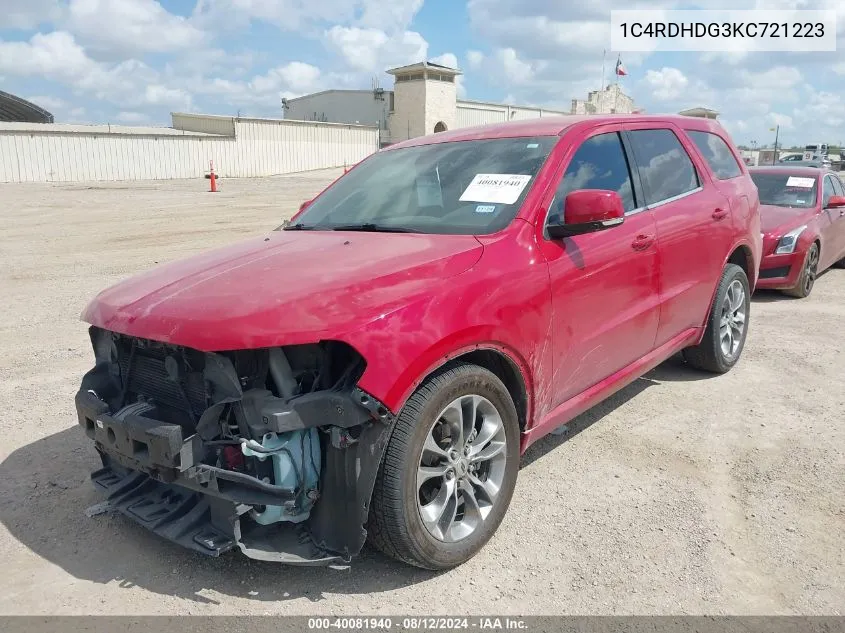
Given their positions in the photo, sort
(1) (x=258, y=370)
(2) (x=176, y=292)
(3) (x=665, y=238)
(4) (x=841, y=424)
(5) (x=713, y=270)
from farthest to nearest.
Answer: (5) (x=713, y=270) → (4) (x=841, y=424) → (3) (x=665, y=238) → (2) (x=176, y=292) → (1) (x=258, y=370)

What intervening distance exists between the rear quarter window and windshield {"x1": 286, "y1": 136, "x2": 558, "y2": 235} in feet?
6.36

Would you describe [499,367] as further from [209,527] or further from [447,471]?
[209,527]

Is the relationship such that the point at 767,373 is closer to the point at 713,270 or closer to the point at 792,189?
the point at 713,270

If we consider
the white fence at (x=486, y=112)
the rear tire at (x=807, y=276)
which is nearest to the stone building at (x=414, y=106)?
the white fence at (x=486, y=112)

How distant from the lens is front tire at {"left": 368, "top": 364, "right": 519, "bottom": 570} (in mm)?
2586

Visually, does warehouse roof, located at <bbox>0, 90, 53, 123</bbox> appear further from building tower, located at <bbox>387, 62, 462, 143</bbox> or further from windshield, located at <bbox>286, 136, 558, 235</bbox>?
windshield, located at <bbox>286, 136, 558, 235</bbox>

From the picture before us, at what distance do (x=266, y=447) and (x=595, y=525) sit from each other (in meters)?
1.66

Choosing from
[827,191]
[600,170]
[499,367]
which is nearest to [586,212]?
[600,170]

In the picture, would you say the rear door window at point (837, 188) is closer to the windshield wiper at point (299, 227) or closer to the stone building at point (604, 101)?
the windshield wiper at point (299, 227)

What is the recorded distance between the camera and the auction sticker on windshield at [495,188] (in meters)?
3.36

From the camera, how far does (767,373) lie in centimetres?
538

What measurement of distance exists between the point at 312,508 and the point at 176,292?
42.1 inches

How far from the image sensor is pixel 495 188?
3449mm

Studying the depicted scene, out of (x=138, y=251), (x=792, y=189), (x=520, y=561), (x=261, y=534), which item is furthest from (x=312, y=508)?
(x=138, y=251)
